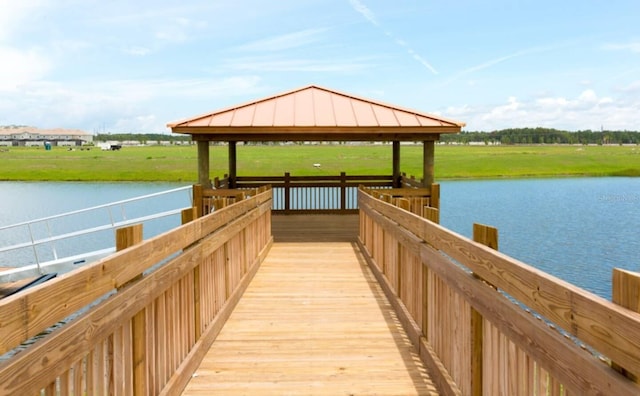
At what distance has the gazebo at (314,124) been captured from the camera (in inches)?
445

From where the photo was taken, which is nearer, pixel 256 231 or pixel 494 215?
pixel 256 231

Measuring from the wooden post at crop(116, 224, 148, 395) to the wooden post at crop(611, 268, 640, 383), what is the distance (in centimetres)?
252

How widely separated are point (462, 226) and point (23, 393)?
1040 inches

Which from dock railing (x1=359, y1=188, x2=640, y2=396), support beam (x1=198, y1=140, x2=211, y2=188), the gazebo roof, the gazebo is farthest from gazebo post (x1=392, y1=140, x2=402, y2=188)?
dock railing (x1=359, y1=188, x2=640, y2=396)

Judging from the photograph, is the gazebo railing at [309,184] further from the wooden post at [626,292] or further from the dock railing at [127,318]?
the wooden post at [626,292]

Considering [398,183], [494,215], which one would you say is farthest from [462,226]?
[398,183]

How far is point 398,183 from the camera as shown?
14883 mm

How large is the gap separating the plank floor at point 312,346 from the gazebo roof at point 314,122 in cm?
426

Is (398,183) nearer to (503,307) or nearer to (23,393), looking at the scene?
(503,307)

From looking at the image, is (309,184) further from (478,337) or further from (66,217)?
(66,217)

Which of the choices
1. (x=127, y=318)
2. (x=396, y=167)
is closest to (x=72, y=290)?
(x=127, y=318)

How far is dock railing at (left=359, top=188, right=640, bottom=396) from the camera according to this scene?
1830mm

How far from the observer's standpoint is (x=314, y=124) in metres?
11.5

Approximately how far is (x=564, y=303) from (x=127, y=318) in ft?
7.38
